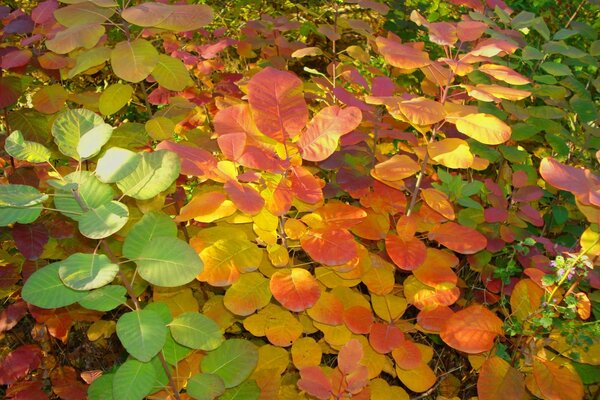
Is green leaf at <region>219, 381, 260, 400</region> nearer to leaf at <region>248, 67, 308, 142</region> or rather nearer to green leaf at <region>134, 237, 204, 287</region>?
green leaf at <region>134, 237, 204, 287</region>

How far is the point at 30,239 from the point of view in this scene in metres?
1.31

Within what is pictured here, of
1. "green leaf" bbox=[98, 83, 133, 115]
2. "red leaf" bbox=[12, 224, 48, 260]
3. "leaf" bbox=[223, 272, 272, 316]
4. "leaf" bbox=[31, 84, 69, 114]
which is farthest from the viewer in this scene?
"leaf" bbox=[31, 84, 69, 114]

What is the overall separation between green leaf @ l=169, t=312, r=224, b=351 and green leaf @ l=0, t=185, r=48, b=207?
345 mm

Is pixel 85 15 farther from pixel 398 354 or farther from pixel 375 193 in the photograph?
pixel 398 354

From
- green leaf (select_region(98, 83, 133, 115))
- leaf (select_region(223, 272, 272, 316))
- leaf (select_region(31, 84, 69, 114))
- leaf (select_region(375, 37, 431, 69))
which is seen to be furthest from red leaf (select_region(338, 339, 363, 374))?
leaf (select_region(31, 84, 69, 114))

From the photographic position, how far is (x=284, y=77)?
1.04 metres

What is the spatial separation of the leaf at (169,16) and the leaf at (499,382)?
93cm

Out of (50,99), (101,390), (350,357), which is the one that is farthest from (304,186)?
(50,99)

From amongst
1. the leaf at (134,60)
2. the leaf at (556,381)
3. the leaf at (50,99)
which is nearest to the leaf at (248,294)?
the leaf at (134,60)

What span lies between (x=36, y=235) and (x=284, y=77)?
0.73 metres

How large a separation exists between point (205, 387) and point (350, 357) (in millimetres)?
285

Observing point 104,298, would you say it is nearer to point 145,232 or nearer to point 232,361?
point 145,232

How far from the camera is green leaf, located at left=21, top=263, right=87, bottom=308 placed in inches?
34.5

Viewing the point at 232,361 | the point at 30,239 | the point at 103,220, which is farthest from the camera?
the point at 30,239
